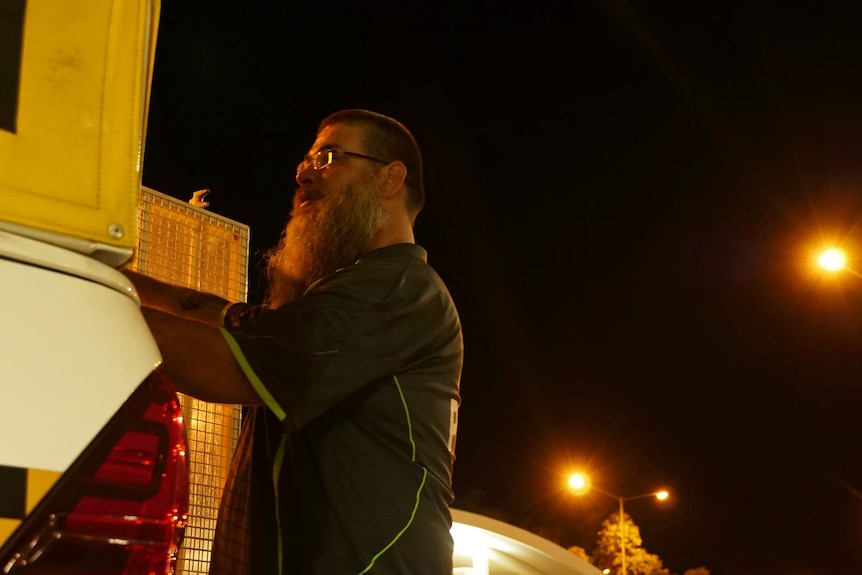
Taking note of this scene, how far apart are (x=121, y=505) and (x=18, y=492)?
18cm

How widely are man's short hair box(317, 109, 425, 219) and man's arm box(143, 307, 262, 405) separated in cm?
132

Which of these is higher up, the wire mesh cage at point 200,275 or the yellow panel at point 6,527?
the wire mesh cage at point 200,275

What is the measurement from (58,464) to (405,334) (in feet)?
4.69

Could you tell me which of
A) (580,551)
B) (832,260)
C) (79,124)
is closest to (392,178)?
(79,124)

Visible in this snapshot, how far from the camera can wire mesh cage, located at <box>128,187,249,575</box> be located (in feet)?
12.0

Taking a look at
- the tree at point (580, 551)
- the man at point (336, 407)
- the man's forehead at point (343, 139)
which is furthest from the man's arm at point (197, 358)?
the tree at point (580, 551)

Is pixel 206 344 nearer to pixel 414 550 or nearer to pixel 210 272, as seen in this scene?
pixel 414 550

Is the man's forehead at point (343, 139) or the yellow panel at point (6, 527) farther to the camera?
the man's forehead at point (343, 139)

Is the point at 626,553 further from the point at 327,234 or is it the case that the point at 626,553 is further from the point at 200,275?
the point at 327,234

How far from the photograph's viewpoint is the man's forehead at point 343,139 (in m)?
3.52

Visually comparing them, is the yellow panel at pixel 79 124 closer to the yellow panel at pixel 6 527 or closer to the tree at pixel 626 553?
the yellow panel at pixel 6 527

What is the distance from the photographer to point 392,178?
3543mm

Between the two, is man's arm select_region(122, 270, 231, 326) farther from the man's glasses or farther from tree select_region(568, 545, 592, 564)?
tree select_region(568, 545, 592, 564)

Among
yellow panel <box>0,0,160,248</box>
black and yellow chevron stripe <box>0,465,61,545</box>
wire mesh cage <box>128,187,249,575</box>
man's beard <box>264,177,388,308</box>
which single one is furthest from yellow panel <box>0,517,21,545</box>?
wire mesh cage <box>128,187,249,575</box>
